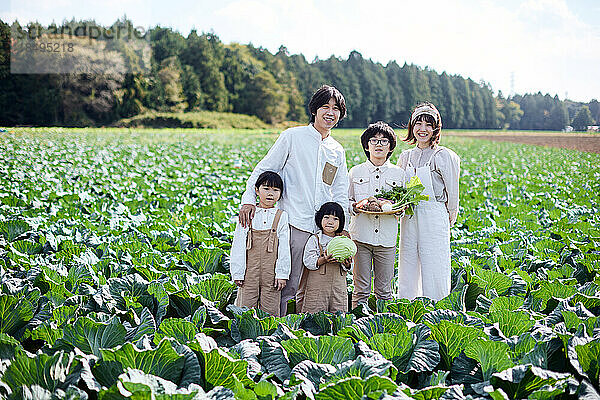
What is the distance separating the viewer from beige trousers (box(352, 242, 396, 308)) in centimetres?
347

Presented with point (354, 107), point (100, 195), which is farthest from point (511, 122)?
point (100, 195)

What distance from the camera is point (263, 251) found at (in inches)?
123

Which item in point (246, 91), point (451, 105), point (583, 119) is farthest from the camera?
point (451, 105)

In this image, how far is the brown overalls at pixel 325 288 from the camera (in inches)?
124

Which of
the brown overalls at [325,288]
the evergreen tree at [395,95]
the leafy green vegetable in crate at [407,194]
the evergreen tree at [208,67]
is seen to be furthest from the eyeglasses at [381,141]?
the evergreen tree at [395,95]

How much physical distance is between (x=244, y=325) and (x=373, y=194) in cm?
139

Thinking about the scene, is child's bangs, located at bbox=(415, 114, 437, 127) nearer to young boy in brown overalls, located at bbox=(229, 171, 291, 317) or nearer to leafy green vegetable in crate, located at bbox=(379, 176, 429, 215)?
leafy green vegetable in crate, located at bbox=(379, 176, 429, 215)

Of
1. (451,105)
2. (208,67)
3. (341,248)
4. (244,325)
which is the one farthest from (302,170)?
(451,105)

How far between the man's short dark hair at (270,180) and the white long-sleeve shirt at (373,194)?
0.59 metres

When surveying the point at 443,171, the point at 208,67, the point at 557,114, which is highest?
the point at 208,67

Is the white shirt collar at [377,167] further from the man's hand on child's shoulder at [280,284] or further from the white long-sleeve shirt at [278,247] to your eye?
the man's hand on child's shoulder at [280,284]

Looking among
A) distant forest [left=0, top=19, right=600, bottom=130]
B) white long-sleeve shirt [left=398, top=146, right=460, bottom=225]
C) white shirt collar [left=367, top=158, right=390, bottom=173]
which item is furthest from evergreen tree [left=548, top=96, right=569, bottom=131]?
white shirt collar [left=367, top=158, right=390, bottom=173]

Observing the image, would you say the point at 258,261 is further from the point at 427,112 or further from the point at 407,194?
the point at 427,112

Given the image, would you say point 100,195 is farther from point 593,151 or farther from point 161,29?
point 161,29
